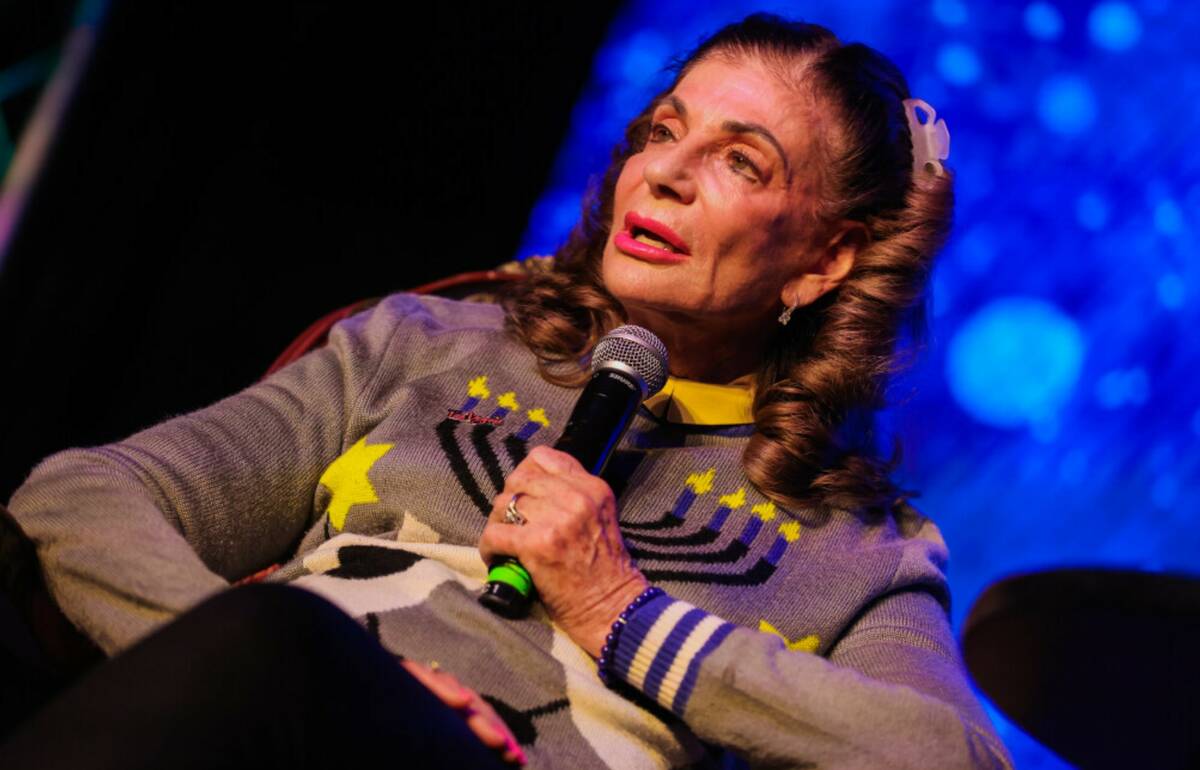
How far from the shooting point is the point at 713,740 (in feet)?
3.43

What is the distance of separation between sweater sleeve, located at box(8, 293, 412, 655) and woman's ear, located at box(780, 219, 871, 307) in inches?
23.4

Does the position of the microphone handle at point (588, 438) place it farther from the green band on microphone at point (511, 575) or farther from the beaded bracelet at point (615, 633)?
the beaded bracelet at point (615, 633)

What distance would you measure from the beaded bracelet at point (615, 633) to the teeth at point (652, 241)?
488 millimetres

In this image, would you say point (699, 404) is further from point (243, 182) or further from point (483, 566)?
point (243, 182)

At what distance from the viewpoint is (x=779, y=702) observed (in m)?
1.02

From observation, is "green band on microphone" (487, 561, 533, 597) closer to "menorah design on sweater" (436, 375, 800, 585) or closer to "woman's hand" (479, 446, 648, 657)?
"woman's hand" (479, 446, 648, 657)

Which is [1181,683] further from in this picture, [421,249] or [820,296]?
[421,249]

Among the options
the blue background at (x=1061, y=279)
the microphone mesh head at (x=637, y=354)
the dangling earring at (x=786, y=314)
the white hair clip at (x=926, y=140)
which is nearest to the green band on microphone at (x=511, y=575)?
the microphone mesh head at (x=637, y=354)

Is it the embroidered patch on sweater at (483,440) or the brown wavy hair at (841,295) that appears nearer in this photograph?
the embroidered patch on sweater at (483,440)

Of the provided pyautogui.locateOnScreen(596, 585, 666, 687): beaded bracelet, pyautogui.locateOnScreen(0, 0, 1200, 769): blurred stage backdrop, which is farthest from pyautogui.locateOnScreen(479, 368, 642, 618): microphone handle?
pyautogui.locateOnScreen(0, 0, 1200, 769): blurred stage backdrop

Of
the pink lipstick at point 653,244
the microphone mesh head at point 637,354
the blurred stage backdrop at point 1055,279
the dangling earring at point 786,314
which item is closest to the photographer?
the microphone mesh head at point 637,354

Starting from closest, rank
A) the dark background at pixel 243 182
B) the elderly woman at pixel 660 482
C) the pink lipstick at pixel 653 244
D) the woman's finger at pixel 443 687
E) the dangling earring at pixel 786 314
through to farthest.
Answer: the woman's finger at pixel 443 687 < the elderly woman at pixel 660 482 < the pink lipstick at pixel 653 244 < the dangling earring at pixel 786 314 < the dark background at pixel 243 182

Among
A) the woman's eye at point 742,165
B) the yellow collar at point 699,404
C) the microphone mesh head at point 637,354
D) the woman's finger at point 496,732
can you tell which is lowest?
the woman's finger at point 496,732

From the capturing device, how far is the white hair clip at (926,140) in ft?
5.10
